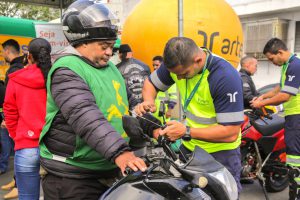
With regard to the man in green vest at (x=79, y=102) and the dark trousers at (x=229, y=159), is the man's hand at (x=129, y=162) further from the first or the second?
the dark trousers at (x=229, y=159)

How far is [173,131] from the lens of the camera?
1.77m

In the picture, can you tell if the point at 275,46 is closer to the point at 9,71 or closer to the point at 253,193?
the point at 253,193

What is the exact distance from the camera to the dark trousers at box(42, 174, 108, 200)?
1732 mm

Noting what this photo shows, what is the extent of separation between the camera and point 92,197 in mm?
1790

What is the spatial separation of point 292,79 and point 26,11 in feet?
81.0

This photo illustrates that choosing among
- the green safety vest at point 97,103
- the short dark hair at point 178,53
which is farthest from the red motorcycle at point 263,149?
the green safety vest at point 97,103

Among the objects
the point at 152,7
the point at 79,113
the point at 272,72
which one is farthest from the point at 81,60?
the point at 272,72

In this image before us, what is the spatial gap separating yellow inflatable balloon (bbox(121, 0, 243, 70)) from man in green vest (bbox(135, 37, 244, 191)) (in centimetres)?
284

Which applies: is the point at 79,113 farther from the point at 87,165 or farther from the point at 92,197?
the point at 92,197

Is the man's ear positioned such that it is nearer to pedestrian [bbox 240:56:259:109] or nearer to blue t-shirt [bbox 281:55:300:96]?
blue t-shirt [bbox 281:55:300:96]

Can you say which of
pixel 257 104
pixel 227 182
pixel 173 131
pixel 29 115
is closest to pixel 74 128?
pixel 173 131

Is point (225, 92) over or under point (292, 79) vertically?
over

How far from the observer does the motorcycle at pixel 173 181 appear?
1.29 metres

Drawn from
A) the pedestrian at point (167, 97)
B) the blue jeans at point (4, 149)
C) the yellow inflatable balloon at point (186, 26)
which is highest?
the yellow inflatable balloon at point (186, 26)
